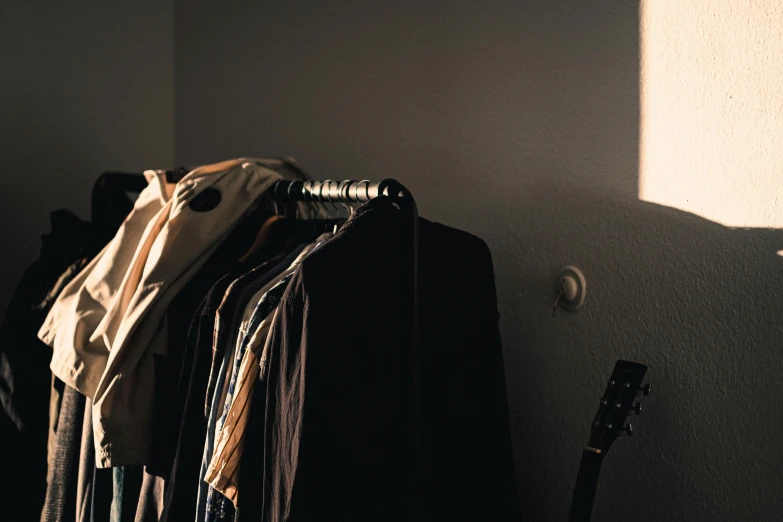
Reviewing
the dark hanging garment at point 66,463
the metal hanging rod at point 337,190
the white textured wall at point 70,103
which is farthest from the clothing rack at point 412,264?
the white textured wall at point 70,103

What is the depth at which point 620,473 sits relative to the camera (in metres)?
1.05

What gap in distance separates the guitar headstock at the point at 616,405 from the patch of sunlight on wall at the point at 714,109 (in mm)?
240

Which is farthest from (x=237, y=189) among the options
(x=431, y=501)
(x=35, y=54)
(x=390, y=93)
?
(x=35, y=54)

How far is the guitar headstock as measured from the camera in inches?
36.6

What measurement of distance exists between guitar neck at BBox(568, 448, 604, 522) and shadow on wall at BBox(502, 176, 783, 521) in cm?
14

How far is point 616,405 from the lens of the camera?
936mm

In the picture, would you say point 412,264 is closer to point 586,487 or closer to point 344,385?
point 344,385

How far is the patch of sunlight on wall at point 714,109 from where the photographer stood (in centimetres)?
87

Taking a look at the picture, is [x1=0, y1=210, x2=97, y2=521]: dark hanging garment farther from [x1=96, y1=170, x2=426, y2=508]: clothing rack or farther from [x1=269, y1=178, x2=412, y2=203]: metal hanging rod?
[x1=96, y1=170, x2=426, y2=508]: clothing rack

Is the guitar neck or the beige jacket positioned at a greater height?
the beige jacket

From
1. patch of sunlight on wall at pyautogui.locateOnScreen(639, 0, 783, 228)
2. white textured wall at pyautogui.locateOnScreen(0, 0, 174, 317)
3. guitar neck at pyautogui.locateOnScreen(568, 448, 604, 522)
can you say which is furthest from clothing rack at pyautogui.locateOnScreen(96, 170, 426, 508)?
white textured wall at pyautogui.locateOnScreen(0, 0, 174, 317)

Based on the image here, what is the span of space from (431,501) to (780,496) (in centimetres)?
46

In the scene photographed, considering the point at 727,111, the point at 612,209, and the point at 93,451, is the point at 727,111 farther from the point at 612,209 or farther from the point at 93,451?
the point at 93,451

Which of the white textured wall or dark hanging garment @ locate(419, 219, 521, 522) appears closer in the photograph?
dark hanging garment @ locate(419, 219, 521, 522)
